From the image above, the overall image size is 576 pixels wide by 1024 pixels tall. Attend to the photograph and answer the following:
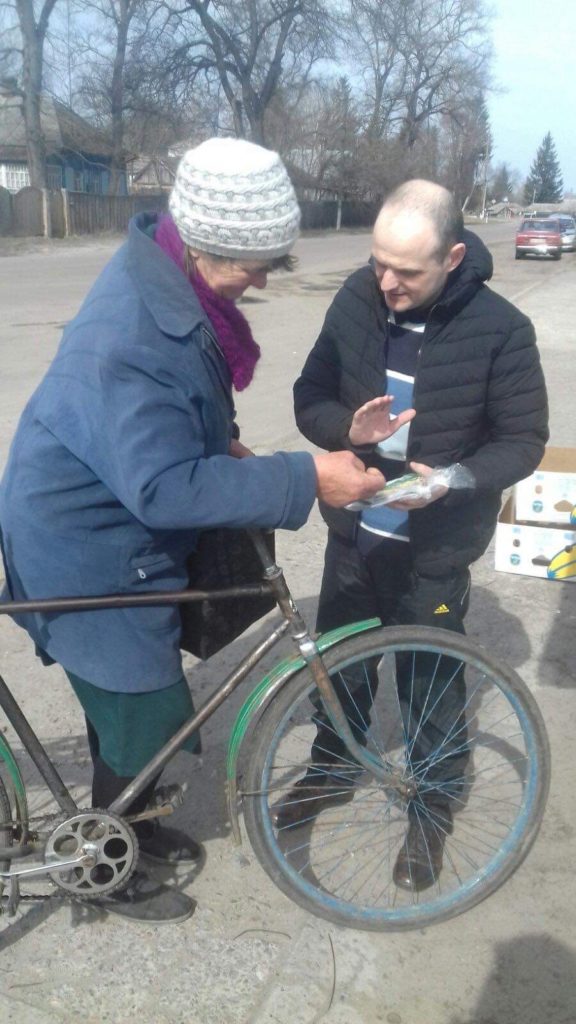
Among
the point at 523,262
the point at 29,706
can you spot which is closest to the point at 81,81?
the point at 523,262

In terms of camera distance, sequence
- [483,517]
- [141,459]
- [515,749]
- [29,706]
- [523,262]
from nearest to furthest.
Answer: [141,459] < [483,517] < [515,749] < [29,706] < [523,262]

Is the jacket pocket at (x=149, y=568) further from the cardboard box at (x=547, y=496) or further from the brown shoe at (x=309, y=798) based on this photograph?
the cardboard box at (x=547, y=496)

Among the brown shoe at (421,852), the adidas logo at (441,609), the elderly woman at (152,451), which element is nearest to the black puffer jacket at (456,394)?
the adidas logo at (441,609)

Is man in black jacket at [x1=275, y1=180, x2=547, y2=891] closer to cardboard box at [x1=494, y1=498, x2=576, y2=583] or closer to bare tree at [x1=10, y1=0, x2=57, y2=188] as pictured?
cardboard box at [x1=494, y1=498, x2=576, y2=583]

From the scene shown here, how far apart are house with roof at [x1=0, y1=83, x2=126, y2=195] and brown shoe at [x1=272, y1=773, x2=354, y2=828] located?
41.9m

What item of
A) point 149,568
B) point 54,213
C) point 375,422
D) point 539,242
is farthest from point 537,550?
point 54,213

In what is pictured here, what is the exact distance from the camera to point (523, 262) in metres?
29.8

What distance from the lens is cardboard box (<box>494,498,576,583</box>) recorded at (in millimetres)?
4664

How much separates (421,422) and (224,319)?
2.19ft

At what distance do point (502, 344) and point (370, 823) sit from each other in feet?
4.78

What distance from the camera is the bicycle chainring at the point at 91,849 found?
2.35 m

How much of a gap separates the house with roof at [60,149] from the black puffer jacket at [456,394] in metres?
41.8

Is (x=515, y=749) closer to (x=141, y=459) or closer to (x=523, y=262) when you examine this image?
(x=141, y=459)

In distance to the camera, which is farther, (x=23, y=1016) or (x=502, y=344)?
(x=502, y=344)
